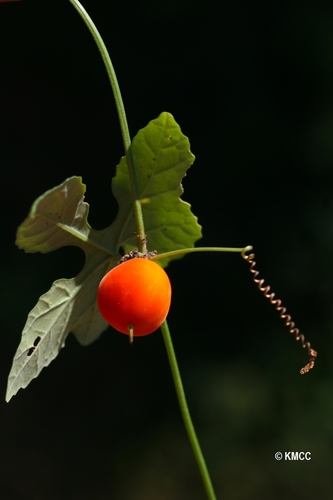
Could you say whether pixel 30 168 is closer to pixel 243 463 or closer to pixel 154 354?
pixel 154 354

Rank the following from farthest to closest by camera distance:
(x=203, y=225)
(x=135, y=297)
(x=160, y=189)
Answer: (x=203, y=225), (x=160, y=189), (x=135, y=297)

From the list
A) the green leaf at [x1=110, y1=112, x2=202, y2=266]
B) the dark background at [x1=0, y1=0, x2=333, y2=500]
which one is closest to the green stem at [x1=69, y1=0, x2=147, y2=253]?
the green leaf at [x1=110, y1=112, x2=202, y2=266]

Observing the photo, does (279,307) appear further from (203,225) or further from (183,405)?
(203,225)

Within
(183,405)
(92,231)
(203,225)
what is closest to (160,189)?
(92,231)

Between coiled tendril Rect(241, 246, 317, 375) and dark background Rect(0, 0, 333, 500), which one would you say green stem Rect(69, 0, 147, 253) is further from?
dark background Rect(0, 0, 333, 500)

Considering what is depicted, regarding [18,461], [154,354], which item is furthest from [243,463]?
[18,461]

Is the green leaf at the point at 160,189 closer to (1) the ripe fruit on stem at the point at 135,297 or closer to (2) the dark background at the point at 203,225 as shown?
(1) the ripe fruit on stem at the point at 135,297

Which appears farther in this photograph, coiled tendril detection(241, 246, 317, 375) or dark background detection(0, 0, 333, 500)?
dark background detection(0, 0, 333, 500)
